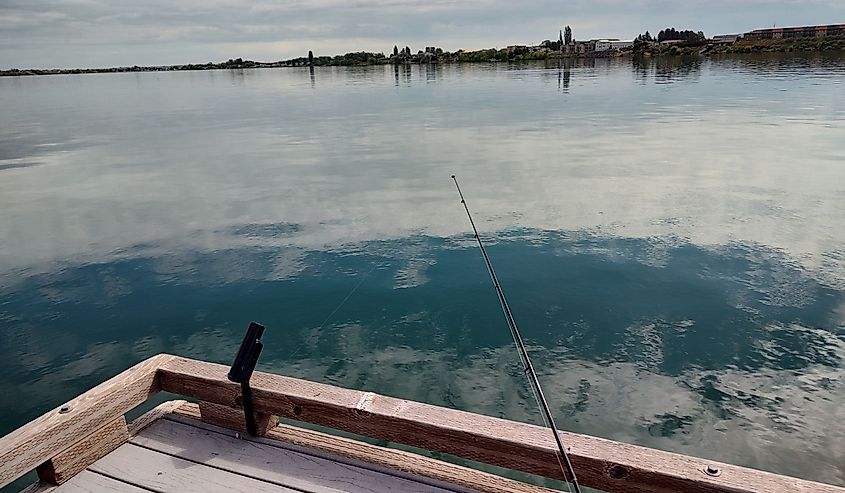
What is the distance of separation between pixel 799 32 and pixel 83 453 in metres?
135

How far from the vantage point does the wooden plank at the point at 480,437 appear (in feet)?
7.61

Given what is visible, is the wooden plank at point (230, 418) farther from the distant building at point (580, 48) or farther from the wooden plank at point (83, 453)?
the distant building at point (580, 48)

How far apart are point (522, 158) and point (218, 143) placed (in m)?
9.68

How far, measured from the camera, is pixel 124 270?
7457 millimetres

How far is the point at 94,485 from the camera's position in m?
2.81

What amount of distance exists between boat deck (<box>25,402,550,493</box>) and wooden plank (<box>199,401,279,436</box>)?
37 millimetres

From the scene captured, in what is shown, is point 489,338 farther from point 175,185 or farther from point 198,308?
point 175,185

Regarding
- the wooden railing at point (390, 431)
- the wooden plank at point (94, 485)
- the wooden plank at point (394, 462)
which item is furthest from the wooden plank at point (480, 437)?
the wooden plank at point (94, 485)

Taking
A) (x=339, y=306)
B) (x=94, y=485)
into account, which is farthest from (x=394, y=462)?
(x=339, y=306)

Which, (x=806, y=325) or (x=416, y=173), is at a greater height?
(x=416, y=173)

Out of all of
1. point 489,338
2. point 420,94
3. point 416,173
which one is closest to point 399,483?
point 489,338

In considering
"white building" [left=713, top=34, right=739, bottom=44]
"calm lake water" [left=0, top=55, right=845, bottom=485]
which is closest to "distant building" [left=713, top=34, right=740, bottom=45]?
"white building" [left=713, top=34, right=739, bottom=44]

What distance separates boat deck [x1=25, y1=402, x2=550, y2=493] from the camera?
2750 millimetres

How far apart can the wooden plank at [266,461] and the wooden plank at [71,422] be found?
0.25m
